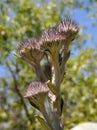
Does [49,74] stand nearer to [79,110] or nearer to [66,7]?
[79,110]

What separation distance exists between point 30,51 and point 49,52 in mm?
76

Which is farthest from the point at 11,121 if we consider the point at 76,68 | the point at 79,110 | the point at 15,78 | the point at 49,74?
the point at 49,74

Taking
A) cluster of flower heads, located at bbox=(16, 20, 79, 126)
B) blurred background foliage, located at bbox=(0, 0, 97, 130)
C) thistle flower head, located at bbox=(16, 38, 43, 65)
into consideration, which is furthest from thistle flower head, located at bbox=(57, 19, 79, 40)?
blurred background foliage, located at bbox=(0, 0, 97, 130)

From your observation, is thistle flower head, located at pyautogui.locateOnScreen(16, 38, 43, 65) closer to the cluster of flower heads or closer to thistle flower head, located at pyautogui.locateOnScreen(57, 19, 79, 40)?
the cluster of flower heads

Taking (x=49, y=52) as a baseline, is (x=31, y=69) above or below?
above

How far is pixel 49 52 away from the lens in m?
1.75

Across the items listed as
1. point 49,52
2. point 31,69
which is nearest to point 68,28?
point 49,52

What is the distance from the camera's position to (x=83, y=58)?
7.71 meters

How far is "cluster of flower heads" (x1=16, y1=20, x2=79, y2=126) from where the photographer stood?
168 cm

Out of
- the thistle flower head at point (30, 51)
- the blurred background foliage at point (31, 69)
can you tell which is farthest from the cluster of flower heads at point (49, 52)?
the blurred background foliage at point (31, 69)

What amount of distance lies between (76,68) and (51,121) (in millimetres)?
5573

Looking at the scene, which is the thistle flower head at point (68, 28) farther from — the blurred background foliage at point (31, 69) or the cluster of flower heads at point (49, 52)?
the blurred background foliage at point (31, 69)

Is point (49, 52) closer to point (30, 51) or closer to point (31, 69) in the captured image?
point (30, 51)

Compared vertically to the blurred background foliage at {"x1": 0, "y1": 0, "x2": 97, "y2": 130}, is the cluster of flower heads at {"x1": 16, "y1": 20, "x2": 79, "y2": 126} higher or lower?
lower
